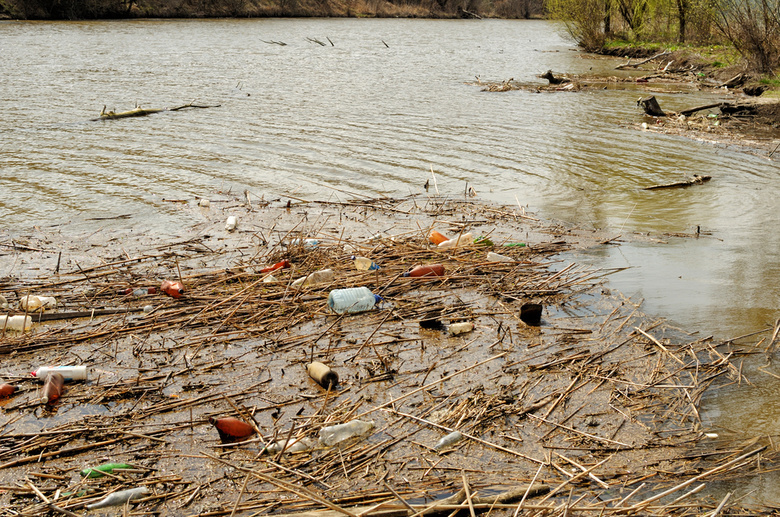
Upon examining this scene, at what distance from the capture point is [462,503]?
2680mm

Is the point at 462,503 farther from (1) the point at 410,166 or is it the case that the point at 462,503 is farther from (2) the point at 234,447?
(1) the point at 410,166

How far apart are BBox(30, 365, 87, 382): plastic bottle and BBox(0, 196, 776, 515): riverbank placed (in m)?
0.07

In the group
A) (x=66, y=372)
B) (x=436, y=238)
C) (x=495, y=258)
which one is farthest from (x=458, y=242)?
(x=66, y=372)

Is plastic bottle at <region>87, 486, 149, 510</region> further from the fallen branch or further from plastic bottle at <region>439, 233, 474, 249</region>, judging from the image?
the fallen branch

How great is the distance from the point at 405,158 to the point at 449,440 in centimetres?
803

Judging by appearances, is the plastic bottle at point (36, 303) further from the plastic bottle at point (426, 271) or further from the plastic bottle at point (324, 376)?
the plastic bottle at point (426, 271)

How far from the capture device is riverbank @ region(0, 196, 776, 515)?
286 centimetres

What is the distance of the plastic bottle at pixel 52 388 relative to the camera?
138 inches

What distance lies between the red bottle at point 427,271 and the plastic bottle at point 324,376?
1.79 metres

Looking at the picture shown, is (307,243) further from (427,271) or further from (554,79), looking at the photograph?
(554,79)

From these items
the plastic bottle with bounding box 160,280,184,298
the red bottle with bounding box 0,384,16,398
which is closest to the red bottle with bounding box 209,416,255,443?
the red bottle with bounding box 0,384,16,398

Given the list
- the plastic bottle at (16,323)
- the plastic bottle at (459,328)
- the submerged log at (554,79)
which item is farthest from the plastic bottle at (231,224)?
the submerged log at (554,79)

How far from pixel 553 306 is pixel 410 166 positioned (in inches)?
226

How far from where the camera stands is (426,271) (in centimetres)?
543
